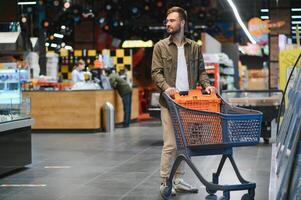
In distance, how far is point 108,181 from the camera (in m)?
6.91

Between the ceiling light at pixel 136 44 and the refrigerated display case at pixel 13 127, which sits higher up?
the ceiling light at pixel 136 44

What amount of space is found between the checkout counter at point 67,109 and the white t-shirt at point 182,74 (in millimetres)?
7853

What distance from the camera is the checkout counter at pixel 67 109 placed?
13539 millimetres

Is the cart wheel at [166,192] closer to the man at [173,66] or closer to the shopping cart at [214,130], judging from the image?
the man at [173,66]

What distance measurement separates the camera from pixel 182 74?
5.79 metres

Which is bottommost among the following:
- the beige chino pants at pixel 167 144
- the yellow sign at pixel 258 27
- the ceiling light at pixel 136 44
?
the beige chino pants at pixel 167 144

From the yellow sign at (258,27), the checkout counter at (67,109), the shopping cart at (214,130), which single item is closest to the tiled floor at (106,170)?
the shopping cart at (214,130)

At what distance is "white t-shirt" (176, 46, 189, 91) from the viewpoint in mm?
5761

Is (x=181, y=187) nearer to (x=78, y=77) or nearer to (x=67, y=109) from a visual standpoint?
(x=67, y=109)

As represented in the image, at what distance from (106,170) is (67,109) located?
237 inches

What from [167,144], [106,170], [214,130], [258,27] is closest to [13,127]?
[106,170]

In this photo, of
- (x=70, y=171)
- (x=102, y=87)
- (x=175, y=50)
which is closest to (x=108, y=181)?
(x=70, y=171)

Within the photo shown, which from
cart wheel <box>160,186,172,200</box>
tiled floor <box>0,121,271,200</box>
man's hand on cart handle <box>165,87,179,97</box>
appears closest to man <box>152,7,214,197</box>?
cart wheel <box>160,186,172,200</box>

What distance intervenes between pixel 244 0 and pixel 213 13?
6.14m
